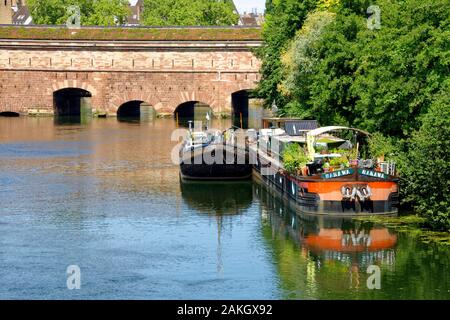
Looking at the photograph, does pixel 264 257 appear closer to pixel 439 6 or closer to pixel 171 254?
pixel 171 254

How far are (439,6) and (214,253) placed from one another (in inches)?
559

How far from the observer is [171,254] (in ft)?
117

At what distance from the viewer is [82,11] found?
14450 centimetres

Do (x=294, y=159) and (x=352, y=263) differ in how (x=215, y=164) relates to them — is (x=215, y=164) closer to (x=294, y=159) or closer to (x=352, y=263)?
(x=294, y=159)

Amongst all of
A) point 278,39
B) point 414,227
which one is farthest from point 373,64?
point 278,39

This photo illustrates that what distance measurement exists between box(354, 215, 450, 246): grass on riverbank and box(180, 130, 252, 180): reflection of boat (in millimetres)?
13410

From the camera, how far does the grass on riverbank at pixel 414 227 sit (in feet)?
121

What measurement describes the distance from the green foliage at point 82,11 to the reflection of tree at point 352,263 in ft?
341

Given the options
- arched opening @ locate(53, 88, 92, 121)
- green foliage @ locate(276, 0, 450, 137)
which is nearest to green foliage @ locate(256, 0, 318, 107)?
green foliage @ locate(276, 0, 450, 137)

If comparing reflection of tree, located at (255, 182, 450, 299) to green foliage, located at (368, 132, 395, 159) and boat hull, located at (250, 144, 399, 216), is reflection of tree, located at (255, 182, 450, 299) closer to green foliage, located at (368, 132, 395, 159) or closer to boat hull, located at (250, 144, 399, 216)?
boat hull, located at (250, 144, 399, 216)

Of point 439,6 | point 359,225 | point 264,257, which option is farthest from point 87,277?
point 439,6

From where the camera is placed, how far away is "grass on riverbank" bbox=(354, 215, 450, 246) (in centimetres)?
3700

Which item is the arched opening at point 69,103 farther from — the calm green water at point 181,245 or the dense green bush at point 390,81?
the calm green water at point 181,245

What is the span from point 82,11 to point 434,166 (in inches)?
4406
